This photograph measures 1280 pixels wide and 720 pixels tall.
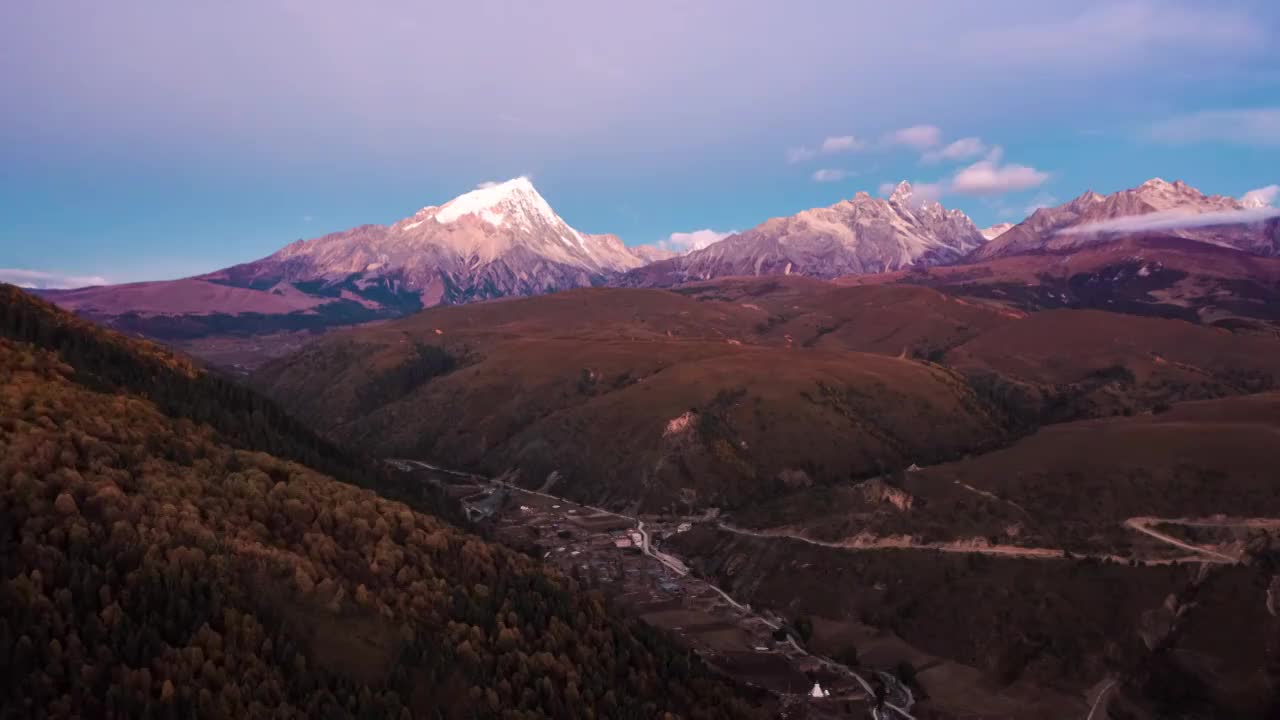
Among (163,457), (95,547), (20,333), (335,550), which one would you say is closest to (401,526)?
(335,550)

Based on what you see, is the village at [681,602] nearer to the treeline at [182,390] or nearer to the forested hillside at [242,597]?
the forested hillside at [242,597]

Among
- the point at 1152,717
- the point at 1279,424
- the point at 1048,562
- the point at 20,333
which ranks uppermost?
the point at 20,333

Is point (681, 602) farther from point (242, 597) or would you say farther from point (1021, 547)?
point (242, 597)

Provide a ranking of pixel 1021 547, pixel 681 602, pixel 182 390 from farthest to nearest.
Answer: pixel 681 602 < pixel 1021 547 < pixel 182 390

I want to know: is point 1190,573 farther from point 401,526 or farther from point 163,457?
point 163,457

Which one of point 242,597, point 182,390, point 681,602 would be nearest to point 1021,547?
point 681,602

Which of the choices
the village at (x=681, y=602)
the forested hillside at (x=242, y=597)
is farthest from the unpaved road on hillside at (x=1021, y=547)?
the forested hillside at (x=242, y=597)

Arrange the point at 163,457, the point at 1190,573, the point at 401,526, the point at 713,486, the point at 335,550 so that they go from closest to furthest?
the point at 335,550
the point at 163,457
the point at 401,526
the point at 1190,573
the point at 713,486
